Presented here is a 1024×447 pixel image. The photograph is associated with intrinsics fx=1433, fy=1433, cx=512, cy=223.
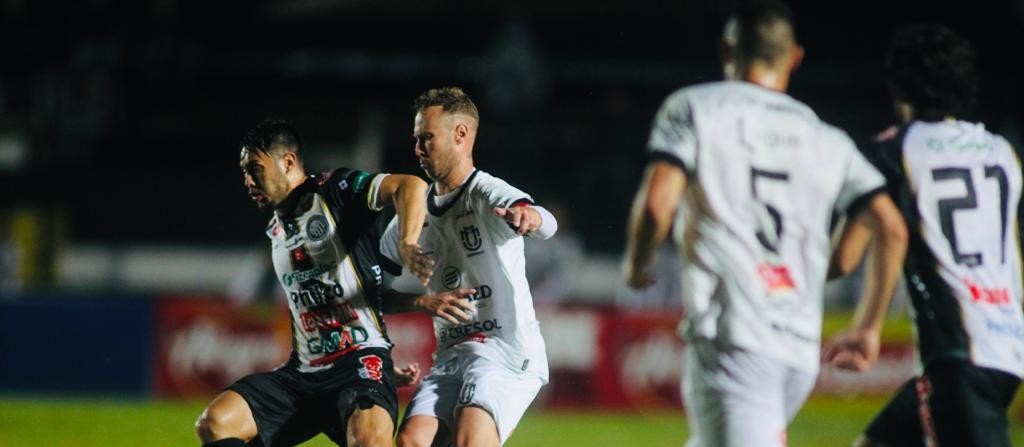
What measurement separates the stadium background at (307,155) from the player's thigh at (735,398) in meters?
6.25

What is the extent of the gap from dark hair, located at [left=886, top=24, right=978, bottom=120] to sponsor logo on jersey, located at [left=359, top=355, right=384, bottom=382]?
225 centimetres

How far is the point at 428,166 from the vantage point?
219 inches

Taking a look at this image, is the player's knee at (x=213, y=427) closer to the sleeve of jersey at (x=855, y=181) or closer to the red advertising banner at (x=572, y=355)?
the sleeve of jersey at (x=855, y=181)

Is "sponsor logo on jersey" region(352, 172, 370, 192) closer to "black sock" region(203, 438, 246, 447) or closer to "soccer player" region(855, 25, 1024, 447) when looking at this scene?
"black sock" region(203, 438, 246, 447)

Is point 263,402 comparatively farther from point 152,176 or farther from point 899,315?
point 152,176

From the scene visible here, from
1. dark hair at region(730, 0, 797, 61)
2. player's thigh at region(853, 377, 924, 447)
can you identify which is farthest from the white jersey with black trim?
dark hair at region(730, 0, 797, 61)

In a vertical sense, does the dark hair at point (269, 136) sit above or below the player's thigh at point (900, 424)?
above

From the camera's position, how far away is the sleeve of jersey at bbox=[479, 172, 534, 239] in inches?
211

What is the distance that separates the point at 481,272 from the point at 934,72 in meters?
1.87

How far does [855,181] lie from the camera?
4.43 meters

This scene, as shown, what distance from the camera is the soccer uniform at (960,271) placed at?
5.07m

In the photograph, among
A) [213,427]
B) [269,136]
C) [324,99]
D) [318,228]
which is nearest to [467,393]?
[318,228]

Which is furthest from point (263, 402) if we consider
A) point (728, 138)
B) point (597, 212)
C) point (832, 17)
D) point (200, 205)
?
point (832, 17)

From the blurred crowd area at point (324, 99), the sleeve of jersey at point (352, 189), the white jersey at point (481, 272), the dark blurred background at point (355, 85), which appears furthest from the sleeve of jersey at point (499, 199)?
the dark blurred background at point (355, 85)
